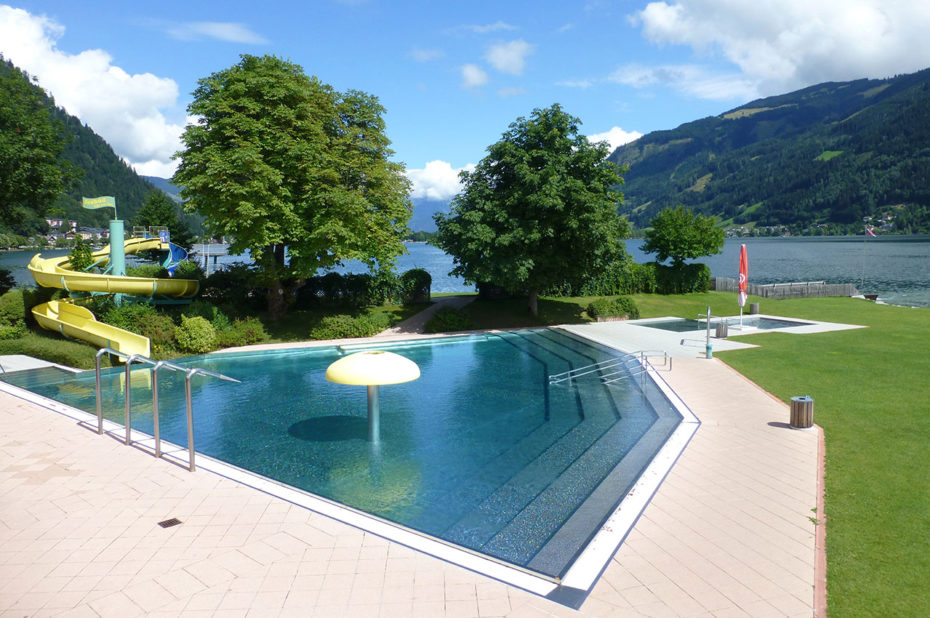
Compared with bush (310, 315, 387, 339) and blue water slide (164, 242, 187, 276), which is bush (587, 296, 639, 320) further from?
blue water slide (164, 242, 187, 276)

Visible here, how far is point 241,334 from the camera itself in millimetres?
23172

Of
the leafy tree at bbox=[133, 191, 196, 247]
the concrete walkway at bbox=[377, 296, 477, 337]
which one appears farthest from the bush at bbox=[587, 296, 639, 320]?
the leafy tree at bbox=[133, 191, 196, 247]

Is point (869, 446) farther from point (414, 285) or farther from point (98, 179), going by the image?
point (98, 179)

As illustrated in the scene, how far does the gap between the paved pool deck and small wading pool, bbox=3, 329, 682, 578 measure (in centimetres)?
101

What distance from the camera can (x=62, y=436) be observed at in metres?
11.1

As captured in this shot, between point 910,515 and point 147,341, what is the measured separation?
868 inches

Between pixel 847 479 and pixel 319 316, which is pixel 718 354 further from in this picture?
pixel 319 316

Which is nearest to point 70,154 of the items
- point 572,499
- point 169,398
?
point 169,398

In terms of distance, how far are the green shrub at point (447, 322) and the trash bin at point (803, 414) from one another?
17218 millimetres

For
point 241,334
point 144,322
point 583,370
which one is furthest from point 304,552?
point 144,322

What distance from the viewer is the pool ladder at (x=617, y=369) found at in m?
17.7

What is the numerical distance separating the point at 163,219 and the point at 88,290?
22.2 meters

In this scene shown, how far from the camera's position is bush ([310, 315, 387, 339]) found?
24594 mm

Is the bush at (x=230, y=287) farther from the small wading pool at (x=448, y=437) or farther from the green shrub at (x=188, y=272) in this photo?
the small wading pool at (x=448, y=437)
